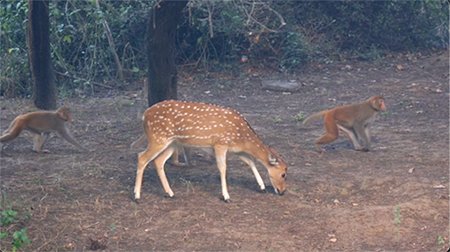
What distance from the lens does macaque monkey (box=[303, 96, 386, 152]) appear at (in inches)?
428

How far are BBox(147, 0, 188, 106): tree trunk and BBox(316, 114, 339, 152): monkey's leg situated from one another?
177cm

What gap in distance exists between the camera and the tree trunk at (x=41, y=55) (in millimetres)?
12008

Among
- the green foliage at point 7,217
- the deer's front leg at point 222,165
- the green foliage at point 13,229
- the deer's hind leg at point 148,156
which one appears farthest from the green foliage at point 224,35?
the green foliage at point 7,217

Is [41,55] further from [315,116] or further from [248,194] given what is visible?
[248,194]

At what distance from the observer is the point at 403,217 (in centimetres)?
853

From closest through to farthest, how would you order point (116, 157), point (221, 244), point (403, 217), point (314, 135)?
point (221, 244)
point (403, 217)
point (116, 157)
point (314, 135)

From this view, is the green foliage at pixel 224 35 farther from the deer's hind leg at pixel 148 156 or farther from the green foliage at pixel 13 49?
the deer's hind leg at pixel 148 156

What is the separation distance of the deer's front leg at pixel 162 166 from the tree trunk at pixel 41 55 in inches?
137

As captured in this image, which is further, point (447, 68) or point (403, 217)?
point (447, 68)

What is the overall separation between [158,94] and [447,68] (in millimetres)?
7453

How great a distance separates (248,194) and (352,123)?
2.22 metres

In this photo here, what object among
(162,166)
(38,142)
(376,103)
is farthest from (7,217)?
(376,103)

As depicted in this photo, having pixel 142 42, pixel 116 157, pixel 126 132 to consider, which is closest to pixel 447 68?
pixel 142 42

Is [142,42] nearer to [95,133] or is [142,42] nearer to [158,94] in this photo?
[95,133]
